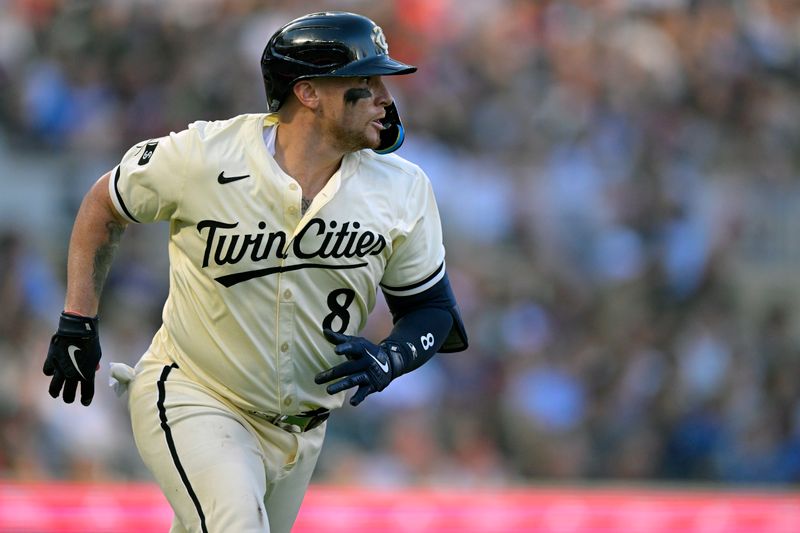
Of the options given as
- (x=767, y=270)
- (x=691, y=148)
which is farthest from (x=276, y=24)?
(x=767, y=270)

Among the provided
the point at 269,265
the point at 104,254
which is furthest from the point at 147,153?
the point at 269,265

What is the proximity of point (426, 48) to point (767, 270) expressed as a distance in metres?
3.15

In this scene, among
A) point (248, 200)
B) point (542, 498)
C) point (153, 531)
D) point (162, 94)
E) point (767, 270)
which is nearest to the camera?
point (248, 200)

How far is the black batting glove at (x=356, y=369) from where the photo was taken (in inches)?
157

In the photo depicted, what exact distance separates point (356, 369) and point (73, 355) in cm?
94

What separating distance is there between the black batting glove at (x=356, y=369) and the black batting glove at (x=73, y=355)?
0.76 meters

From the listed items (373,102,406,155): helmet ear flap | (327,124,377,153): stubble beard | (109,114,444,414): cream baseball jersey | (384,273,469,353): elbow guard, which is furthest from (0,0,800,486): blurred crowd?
(327,124,377,153): stubble beard

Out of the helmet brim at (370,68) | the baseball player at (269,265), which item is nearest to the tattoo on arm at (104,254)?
the baseball player at (269,265)

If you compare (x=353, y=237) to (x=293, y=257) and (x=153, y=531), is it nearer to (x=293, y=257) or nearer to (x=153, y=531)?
(x=293, y=257)

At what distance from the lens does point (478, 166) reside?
400 inches

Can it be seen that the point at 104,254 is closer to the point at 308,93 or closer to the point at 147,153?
the point at 147,153

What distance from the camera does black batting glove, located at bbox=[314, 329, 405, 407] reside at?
3994 mm

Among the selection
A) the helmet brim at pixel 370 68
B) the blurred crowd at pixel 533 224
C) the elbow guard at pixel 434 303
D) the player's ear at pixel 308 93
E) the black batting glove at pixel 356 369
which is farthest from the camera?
the blurred crowd at pixel 533 224

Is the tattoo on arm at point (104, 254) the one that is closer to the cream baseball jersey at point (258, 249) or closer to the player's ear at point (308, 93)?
the cream baseball jersey at point (258, 249)
